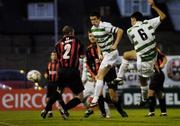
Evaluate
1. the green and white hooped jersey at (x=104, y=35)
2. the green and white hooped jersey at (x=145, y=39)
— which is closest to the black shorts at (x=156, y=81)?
the green and white hooped jersey at (x=145, y=39)

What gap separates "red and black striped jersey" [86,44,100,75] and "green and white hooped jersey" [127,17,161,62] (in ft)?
6.22

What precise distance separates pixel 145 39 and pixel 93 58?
7.61 ft

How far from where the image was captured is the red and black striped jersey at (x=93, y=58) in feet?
66.1

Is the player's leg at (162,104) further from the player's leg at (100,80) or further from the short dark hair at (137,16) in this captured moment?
the short dark hair at (137,16)

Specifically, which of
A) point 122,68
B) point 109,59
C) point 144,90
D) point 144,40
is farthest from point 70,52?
point 144,90

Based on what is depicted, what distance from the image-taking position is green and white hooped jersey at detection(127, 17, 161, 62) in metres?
18.4

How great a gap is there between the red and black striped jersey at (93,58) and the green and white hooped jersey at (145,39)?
6.22 feet

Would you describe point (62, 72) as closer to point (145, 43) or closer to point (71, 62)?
point (71, 62)

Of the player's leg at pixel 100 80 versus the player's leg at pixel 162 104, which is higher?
the player's leg at pixel 100 80

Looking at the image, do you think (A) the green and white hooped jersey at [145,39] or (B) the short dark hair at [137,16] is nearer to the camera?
(A) the green and white hooped jersey at [145,39]

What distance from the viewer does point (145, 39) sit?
18.4 metres

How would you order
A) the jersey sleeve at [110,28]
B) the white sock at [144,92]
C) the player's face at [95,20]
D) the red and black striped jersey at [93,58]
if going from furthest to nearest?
the red and black striped jersey at [93,58], the white sock at [144,92], the player's face at [95,20], the jersey sleeve at [110,28]

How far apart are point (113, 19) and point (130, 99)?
37631 millimetres

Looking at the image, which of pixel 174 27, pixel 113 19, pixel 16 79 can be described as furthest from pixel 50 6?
pixel 16 79
